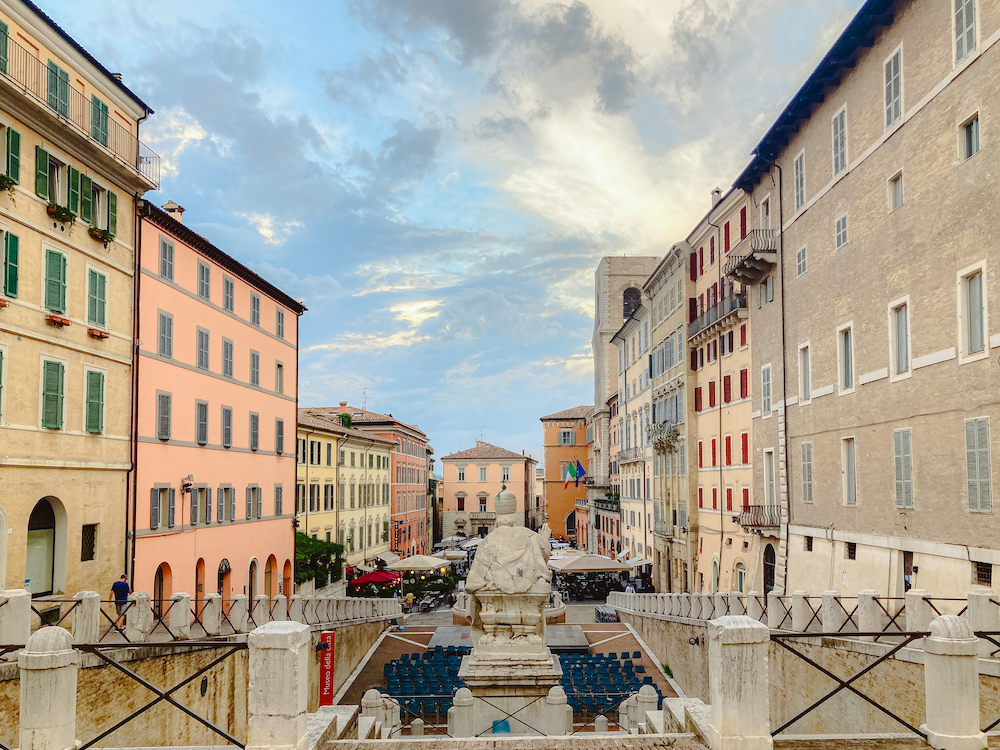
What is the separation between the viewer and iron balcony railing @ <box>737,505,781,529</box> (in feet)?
96.9

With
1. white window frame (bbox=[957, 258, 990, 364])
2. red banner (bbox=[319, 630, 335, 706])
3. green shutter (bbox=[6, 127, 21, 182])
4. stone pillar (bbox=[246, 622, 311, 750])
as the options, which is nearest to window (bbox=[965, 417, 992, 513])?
white window frame (bbox=[957, 258, 990, 364])

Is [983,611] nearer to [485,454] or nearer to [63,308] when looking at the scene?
[63,308]

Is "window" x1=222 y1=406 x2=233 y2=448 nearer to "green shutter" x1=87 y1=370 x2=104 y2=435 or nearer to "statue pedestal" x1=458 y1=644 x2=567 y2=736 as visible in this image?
"green shutter" x1=87 y1=370 x2=104 y2=435

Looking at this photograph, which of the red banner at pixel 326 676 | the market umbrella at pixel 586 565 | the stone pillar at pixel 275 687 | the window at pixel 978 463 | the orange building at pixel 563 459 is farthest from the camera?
the orange building at pixel 563 459

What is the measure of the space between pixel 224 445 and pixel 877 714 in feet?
80.7

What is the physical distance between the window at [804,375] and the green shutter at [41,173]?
22.9 meters

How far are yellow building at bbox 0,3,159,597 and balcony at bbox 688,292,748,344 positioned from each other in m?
22.8

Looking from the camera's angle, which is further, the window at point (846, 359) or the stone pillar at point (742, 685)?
the window at point (846, 359)

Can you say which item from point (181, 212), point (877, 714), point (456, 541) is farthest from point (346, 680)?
point (456, 541)

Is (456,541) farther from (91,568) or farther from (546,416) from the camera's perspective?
(91,568)

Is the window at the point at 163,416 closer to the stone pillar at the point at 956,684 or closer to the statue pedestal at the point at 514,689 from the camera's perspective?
the statue pedestal at the point at 514,689

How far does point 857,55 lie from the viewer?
2259cm

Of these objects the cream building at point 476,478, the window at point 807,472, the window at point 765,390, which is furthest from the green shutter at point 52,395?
the cream building at point 476,478

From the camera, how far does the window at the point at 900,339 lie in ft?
65.1
